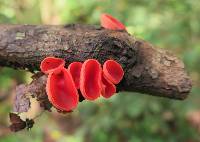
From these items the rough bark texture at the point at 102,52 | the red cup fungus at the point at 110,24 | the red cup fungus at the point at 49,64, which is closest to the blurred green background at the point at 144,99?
the red cup fungus at the point at 110,24

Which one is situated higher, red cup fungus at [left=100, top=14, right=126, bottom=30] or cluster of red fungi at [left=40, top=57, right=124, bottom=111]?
red cup fungus at [left=100, top=14, right=126, bottom=30]

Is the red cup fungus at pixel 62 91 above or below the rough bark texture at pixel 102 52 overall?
below

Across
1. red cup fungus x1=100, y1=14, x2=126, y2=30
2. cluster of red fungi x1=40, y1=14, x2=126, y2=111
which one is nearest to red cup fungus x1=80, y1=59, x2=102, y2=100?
cluster of red fungi x1=40, y1=14, x2=126, y2=111

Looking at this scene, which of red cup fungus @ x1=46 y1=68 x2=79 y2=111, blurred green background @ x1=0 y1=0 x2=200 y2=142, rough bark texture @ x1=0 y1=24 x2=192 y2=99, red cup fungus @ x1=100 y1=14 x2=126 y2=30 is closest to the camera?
red cup fungus @ x1=46 y1=68 x2=79 y2=111

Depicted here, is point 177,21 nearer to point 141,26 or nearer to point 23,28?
point 141,26

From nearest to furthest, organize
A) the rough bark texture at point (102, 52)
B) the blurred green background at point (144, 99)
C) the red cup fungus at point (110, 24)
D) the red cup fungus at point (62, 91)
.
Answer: the red cup fungus at point (62, 91) < the rough bark texture at point (102, 52) < the red cup fungus at point (110, 24) < the blurred green background at point (144, 99)

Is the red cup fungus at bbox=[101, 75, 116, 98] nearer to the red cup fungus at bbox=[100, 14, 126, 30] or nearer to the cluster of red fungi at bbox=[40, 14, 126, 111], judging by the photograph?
the cluster of red fungi at bbox=[40, 14, 126, 111]

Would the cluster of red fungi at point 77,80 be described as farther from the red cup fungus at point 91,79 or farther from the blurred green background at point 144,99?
the blurred green background at point 144,99

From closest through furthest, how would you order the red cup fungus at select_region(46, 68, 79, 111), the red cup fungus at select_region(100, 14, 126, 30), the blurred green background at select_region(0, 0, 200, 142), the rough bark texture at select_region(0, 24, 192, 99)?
the red cup fungus at select_region(46, 68, 79, 111), the rough bark texture at select_region(0, 24, 192, 99), the red cup fungus at select_region(100, 14, 126, 30), the blurred green background at select_region(0, 0, 200, 142)
